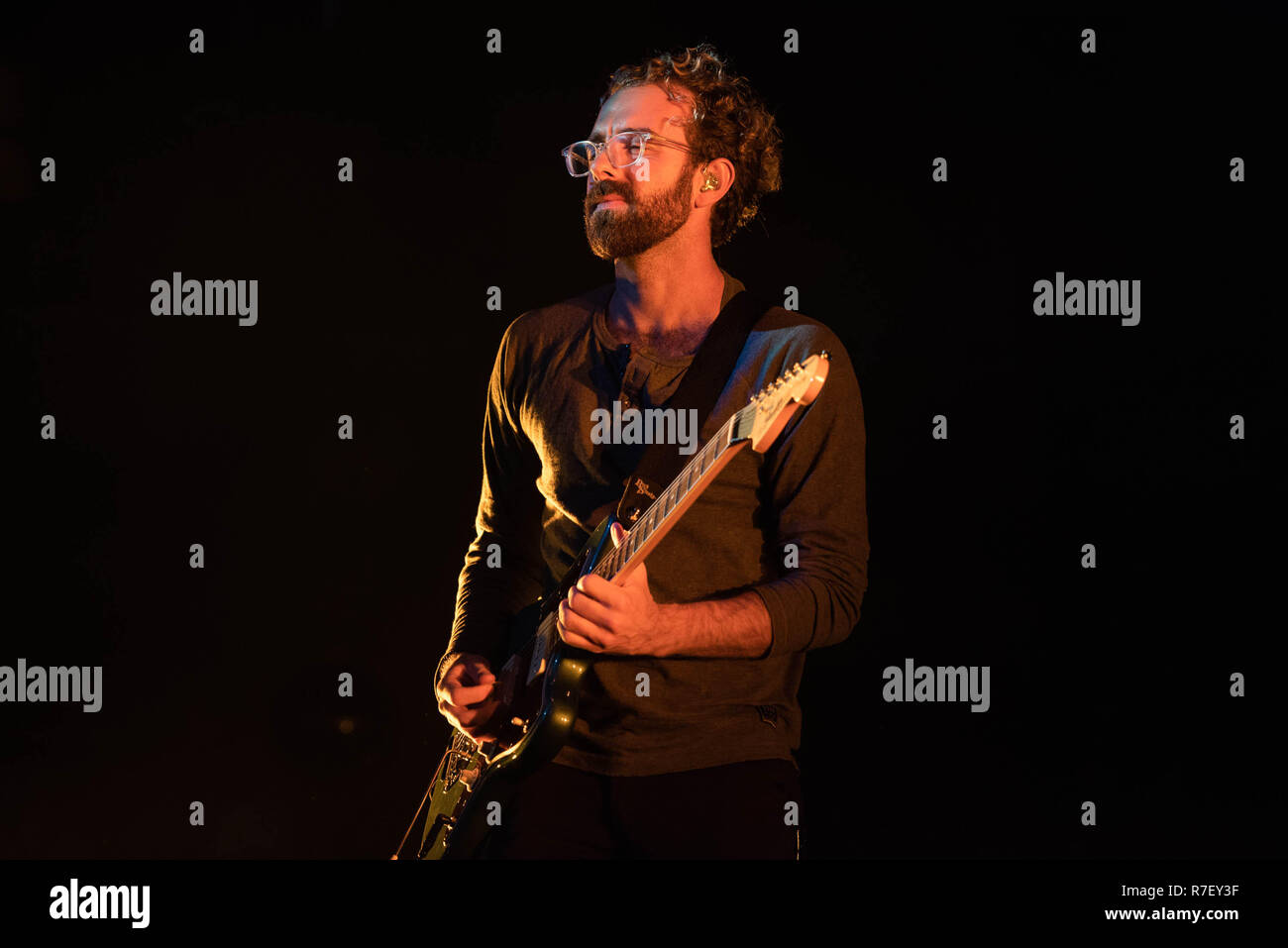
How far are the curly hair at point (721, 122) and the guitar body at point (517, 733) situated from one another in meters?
0.92

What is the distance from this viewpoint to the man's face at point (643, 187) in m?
2.46

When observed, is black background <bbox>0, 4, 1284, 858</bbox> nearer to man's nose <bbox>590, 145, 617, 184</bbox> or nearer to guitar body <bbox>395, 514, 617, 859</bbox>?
man's nose <bbox>590, 145, 617, 184</bbox>

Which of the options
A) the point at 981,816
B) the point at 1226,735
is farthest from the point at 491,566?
the point at 1226,735

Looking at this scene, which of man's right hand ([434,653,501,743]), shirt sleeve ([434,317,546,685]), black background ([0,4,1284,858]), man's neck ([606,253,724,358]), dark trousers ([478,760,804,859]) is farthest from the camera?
black background ([0,4,1284,858])

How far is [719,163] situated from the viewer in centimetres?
258

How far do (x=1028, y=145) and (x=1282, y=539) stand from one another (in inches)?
49.3

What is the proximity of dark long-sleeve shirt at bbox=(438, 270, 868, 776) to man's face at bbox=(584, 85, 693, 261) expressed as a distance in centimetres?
20

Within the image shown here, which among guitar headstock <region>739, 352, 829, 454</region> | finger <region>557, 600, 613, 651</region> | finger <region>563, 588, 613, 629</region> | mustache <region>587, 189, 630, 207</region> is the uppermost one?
mustache <region>587, 189, 630, 207</region>

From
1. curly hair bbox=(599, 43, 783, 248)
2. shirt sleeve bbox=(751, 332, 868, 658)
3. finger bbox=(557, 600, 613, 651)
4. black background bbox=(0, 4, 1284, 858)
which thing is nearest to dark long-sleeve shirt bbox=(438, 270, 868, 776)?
shirt sleeve bbox=(751, 332, 868, 658)

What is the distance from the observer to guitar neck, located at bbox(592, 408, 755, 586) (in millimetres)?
1872

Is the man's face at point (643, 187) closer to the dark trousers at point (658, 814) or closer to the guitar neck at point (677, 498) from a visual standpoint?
the guitar neck at point (677, 498)

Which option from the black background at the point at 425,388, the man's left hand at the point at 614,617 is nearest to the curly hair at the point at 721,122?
the black background at the point at 425,388

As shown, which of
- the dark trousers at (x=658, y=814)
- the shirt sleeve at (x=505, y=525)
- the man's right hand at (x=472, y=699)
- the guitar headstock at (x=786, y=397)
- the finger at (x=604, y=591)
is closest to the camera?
the guitar headstock at (x=786, y=397)
